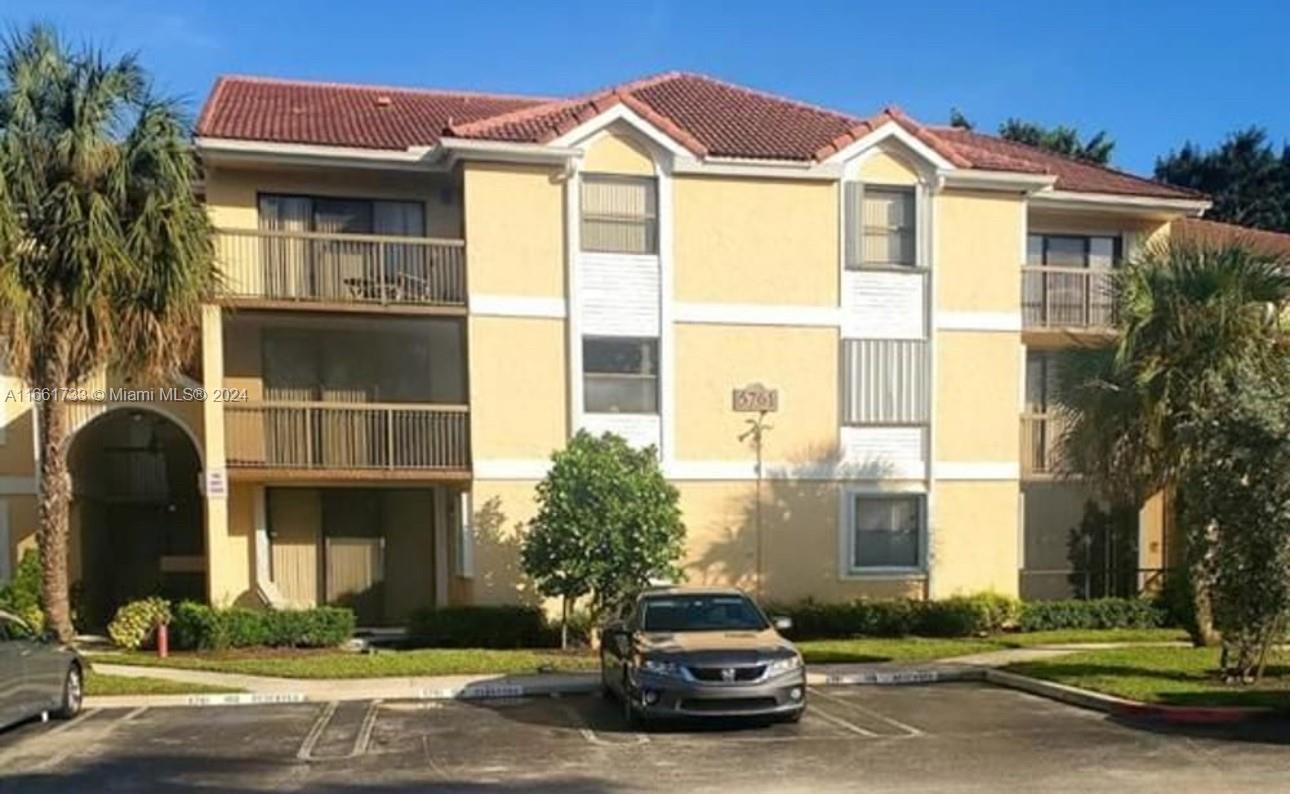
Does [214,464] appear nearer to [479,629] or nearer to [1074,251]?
[479,629]

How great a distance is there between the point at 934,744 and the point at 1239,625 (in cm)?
466

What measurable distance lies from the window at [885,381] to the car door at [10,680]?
45.3 ft

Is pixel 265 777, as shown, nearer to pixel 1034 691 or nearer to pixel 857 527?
pixel 1034 691

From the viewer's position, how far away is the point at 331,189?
20344mm

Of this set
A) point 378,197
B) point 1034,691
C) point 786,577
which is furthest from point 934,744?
point 378,197

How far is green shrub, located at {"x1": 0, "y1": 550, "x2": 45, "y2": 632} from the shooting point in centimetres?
1848

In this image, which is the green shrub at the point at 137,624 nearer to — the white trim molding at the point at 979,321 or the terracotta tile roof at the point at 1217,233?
the white trim molding at the point at 979,321

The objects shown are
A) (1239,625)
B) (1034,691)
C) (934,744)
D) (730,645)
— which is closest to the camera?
(934,744)

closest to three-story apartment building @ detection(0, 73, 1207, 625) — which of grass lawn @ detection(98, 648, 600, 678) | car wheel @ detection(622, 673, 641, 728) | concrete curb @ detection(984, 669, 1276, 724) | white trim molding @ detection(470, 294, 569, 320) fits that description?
white trim molding @ detection(470, 294, 569, 320)

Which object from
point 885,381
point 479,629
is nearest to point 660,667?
point 479,629

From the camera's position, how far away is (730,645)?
37.2ft

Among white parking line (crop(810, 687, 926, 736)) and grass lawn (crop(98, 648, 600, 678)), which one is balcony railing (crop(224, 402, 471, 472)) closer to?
grass lawn (crop(98, 648, 600, 678))

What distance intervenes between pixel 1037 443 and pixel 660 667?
525 inches

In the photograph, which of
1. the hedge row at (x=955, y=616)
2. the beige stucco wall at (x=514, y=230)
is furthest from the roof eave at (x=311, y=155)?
the hedge row at (x=955, y=616)
